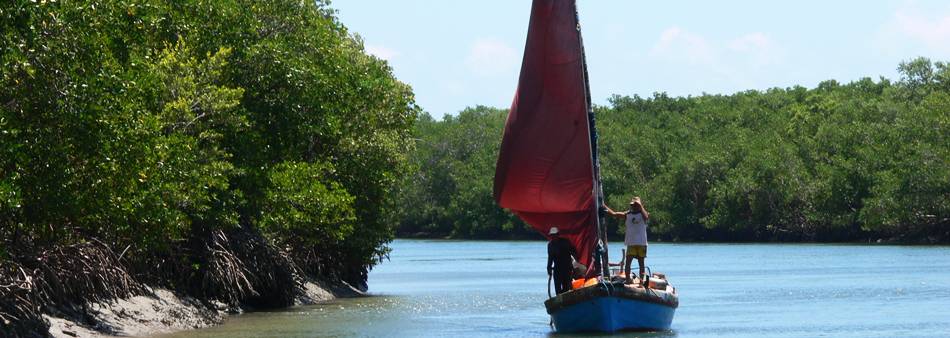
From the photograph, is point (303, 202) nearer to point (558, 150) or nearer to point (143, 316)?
point (143, 316)

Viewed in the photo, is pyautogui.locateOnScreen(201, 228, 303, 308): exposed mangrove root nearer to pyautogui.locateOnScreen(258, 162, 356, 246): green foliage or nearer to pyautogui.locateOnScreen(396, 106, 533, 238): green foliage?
pyautogui.locateOnScreen(258, 162, 356, 246): green foliage

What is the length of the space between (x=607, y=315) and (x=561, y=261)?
1.29 meters

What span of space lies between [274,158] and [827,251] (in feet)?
136

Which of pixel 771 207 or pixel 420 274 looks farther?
pixel 771 207

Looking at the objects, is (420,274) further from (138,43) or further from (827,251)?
(138,43)

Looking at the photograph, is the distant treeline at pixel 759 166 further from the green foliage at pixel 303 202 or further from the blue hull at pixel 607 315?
the blue hull at pixel 607 315

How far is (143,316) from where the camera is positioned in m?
23.8

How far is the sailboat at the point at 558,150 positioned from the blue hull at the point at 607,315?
0.26 m

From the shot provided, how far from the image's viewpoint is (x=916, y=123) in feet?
248

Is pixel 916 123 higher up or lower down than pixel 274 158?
higher up

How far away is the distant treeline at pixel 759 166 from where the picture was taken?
239ft

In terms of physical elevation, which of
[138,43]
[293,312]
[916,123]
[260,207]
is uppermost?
[916,123]

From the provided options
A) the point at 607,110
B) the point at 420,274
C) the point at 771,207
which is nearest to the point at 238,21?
the point at 420,274

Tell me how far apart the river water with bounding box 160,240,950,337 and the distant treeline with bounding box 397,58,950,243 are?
10.3m
